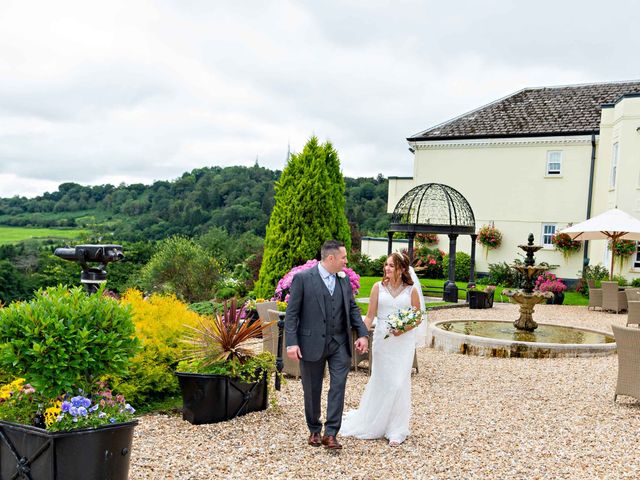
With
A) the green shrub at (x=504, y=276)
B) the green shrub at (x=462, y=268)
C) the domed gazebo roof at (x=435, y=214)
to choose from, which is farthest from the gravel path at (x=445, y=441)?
the green shrub at (x=462, y=268)

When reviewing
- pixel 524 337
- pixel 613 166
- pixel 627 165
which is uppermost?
pixel 613 166

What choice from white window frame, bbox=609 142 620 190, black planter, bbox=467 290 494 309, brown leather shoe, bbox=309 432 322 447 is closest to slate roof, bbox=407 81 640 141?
white window frame, bbox=609 142 620 190

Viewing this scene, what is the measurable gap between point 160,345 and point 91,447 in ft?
9.13

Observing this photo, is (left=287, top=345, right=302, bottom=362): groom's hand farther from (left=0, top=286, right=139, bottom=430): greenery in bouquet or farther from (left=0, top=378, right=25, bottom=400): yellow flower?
(left=0, top=378, right=25, bottom=400): yellow flower

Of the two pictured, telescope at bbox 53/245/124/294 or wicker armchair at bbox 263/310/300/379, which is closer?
telescope at bbox 53/245/124/294

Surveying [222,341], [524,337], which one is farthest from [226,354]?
[524,337]

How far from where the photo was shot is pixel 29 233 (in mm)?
53562

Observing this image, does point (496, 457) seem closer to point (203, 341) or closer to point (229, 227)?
point (203, 341)

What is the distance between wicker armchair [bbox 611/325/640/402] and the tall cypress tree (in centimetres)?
725

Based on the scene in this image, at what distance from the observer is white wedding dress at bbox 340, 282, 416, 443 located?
18.6 feet

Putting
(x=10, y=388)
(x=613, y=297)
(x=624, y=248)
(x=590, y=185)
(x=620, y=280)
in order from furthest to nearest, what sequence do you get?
(x=590, y=185)
(x=624, y=248)
(x=620, y=280)
(x=613, y=297)
(x=10, y=388)

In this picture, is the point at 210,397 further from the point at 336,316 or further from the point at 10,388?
the point at 10,388

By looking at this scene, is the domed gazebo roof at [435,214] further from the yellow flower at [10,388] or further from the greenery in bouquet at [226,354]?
the yellow flower at [10,388]

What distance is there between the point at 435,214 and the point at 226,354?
20.5m
